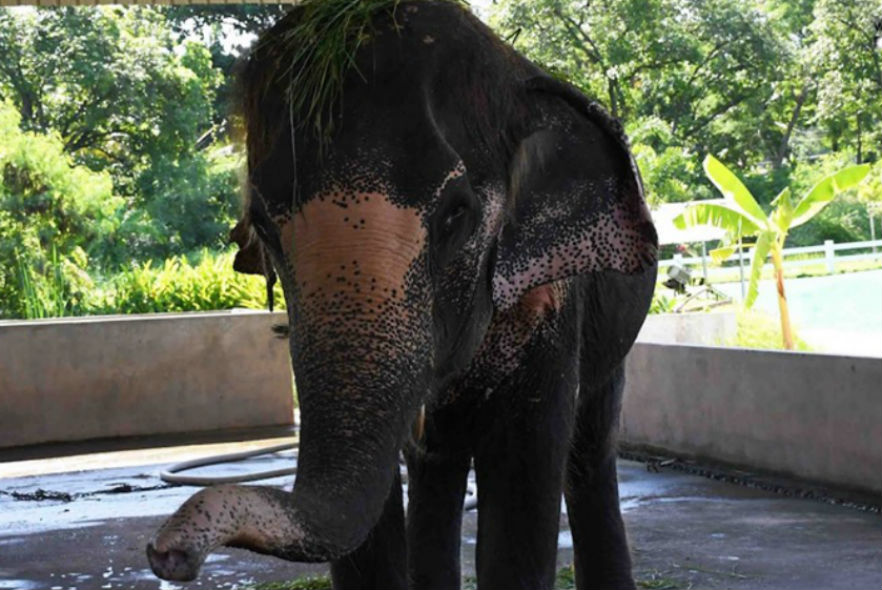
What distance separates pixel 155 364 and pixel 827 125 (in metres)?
30.0

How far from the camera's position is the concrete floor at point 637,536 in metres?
7.41

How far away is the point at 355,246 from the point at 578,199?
0.80m

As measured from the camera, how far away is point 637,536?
8.46 meters

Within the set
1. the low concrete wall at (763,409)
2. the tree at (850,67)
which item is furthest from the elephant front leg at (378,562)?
the tree at (850,67)

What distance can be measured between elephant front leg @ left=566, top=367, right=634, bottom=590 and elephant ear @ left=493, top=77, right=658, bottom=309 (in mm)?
1676

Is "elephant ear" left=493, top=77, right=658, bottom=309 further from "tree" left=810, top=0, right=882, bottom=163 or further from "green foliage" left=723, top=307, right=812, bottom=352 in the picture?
"tree" left=810, top=0, right=882, bottom=163

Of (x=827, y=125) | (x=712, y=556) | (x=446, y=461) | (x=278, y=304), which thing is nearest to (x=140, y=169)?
(x=827, y=125)

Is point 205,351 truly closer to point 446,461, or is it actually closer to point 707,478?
point 707,478

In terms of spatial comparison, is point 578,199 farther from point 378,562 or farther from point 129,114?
point 129,114

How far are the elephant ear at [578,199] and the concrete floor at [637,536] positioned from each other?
11.1ft

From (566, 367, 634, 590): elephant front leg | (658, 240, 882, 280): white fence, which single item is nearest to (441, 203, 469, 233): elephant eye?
(566, 367, 634, 590): elephant front leg

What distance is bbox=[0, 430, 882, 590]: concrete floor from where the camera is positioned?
24.3 ft

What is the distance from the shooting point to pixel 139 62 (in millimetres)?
34500

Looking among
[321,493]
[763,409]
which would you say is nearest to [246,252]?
[321,493]
